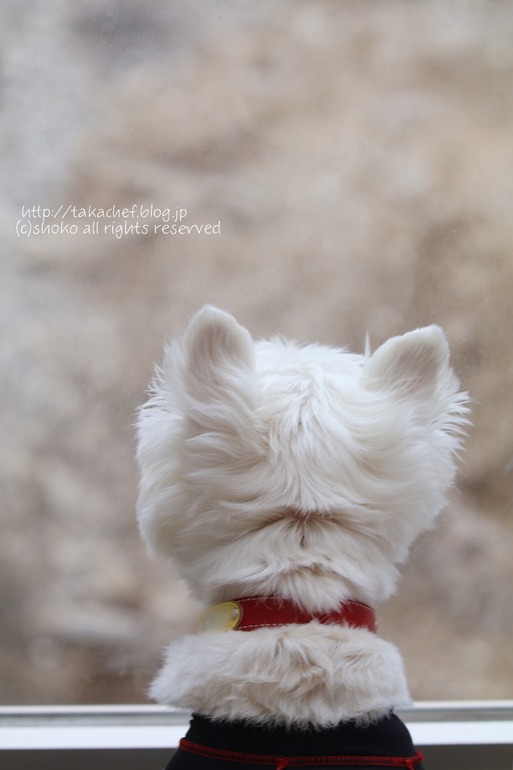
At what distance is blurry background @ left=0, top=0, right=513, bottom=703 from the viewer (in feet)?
3.98

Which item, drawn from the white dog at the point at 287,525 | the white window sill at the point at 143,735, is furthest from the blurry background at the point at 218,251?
the white dog at the point at 287,525

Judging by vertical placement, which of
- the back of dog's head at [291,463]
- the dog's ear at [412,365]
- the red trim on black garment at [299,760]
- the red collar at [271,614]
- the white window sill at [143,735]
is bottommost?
the white window sill at [143,735]

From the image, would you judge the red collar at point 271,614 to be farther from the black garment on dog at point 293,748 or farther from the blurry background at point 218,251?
the blurry background at point 218,251

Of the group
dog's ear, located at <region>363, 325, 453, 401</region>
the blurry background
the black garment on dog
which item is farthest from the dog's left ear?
the blurry background

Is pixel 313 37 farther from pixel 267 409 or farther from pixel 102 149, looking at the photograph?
pixel 267 409

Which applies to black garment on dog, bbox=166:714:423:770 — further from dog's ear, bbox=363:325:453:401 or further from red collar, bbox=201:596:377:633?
dog's ear, bbox=363:325:453:401

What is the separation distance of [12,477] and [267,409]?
1.82 ft

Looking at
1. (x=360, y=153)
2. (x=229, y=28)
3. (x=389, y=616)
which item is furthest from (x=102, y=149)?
(x=389, y=616)

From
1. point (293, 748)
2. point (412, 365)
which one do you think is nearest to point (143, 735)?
point (293, 748)

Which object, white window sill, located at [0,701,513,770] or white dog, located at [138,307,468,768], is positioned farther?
white window sill, located at [0,701,513,770]

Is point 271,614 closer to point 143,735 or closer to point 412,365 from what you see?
point 412,365

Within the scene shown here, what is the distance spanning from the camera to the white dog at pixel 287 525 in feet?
2.49

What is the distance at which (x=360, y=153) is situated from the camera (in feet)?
4.07

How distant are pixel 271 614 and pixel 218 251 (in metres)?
0.63
